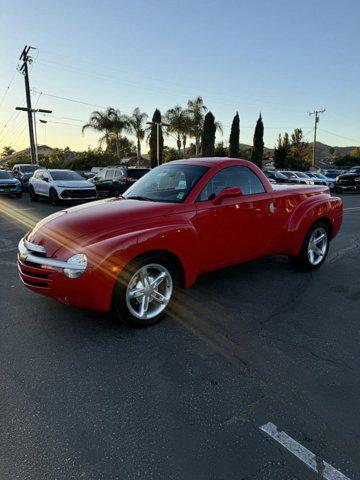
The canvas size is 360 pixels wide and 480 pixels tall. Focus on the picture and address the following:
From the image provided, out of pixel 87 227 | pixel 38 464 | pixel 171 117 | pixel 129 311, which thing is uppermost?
pixel 171 117

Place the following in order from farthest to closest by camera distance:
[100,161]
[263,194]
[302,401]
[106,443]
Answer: [100,161]
[263,194]
[302,401]
[106,443]

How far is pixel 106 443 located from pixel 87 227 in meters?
1.98

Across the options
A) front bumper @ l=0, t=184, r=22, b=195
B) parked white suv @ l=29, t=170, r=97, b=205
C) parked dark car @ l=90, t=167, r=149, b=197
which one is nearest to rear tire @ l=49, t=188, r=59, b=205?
parked white suv @ l=29, t=170, r=97, b=205

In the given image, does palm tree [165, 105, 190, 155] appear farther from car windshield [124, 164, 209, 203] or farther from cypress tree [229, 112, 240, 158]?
car windshield [124, 164, 209, 203]

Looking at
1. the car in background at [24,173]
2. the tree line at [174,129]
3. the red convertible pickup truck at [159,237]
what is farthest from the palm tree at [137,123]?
the red convertible pickup truck at [159,237]

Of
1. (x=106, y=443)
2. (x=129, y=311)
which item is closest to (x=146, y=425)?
(x=106, y=443)

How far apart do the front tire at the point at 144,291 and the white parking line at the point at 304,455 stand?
5.52 ft

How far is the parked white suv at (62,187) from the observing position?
15.0m

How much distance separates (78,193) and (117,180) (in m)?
2.61

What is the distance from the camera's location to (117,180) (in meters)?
17.3

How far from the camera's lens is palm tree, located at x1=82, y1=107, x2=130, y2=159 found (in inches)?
1820

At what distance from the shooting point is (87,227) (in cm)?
358

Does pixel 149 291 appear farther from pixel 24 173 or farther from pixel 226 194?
pixel 24 173

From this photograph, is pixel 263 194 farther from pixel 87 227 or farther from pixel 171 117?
pixel 171 117
